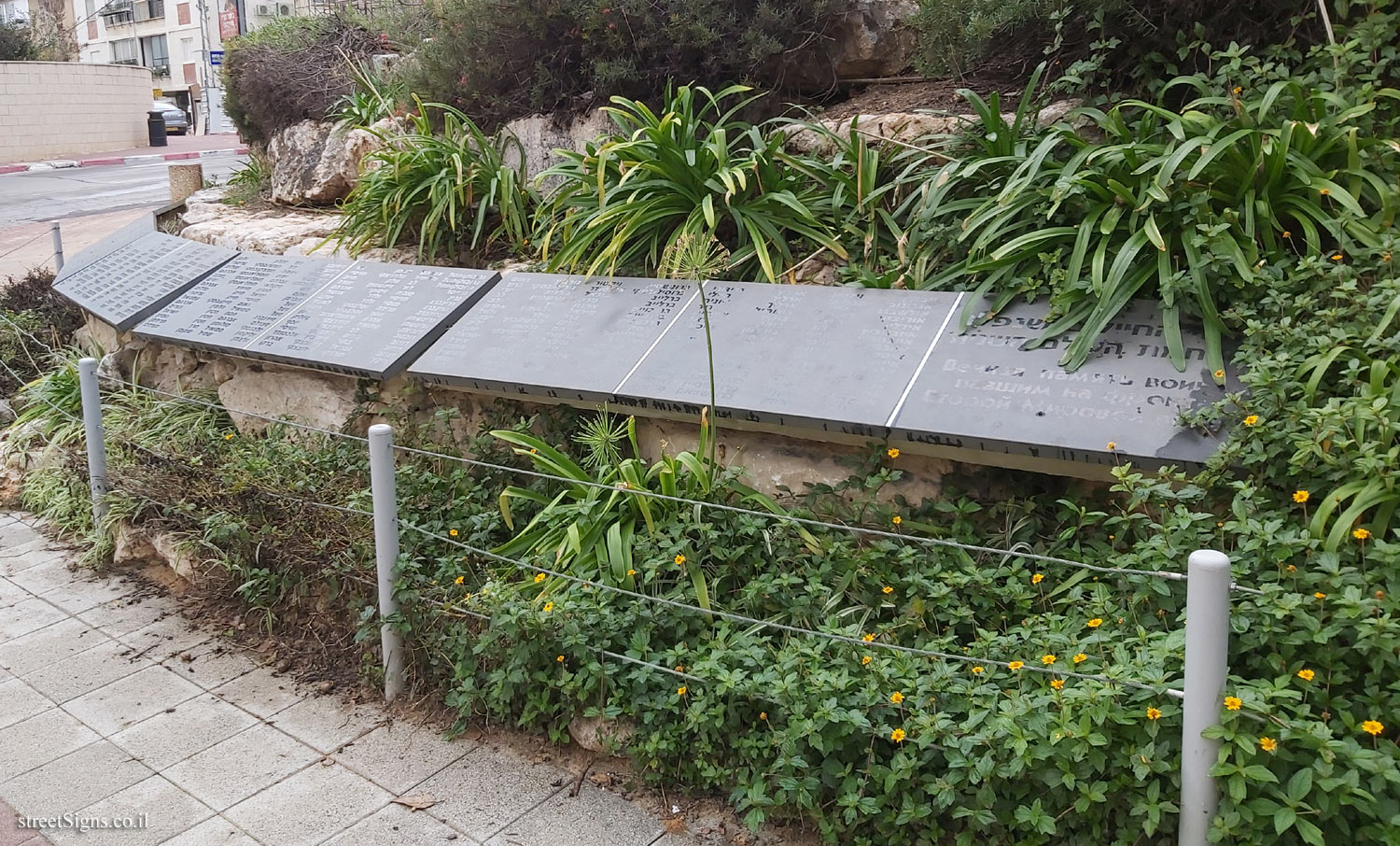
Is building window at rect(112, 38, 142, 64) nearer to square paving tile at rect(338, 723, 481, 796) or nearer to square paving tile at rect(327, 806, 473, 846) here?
square paving tile at rect(338, 723, 481, 796)

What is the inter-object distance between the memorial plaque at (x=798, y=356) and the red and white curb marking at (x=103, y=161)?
71.5ft

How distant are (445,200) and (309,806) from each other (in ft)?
12.1

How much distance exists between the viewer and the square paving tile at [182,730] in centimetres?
367

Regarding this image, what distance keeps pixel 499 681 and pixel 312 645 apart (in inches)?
45.2

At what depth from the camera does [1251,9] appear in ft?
15.0

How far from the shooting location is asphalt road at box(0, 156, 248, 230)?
1695cm

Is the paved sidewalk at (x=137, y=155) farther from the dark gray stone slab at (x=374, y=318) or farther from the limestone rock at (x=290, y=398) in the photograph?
the dark gray stone slab at (x=374, y=318)

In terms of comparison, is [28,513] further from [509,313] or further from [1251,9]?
[1251,9]

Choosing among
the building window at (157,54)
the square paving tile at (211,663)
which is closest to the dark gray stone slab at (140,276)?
the square paving tile at (211,663)

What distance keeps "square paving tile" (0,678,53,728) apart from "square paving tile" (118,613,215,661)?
0.41 m

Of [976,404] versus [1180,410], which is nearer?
[1180,410]

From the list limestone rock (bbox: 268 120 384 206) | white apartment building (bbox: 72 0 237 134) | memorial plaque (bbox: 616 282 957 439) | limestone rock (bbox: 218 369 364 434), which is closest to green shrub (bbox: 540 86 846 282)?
memorial plaque (bbox: 616 282 957 439)

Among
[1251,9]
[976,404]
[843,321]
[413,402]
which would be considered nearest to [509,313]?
[413,402]

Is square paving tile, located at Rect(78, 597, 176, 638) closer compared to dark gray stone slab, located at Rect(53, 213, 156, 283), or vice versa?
square paving tile, located at Rect(78, 597, 176, 638)
